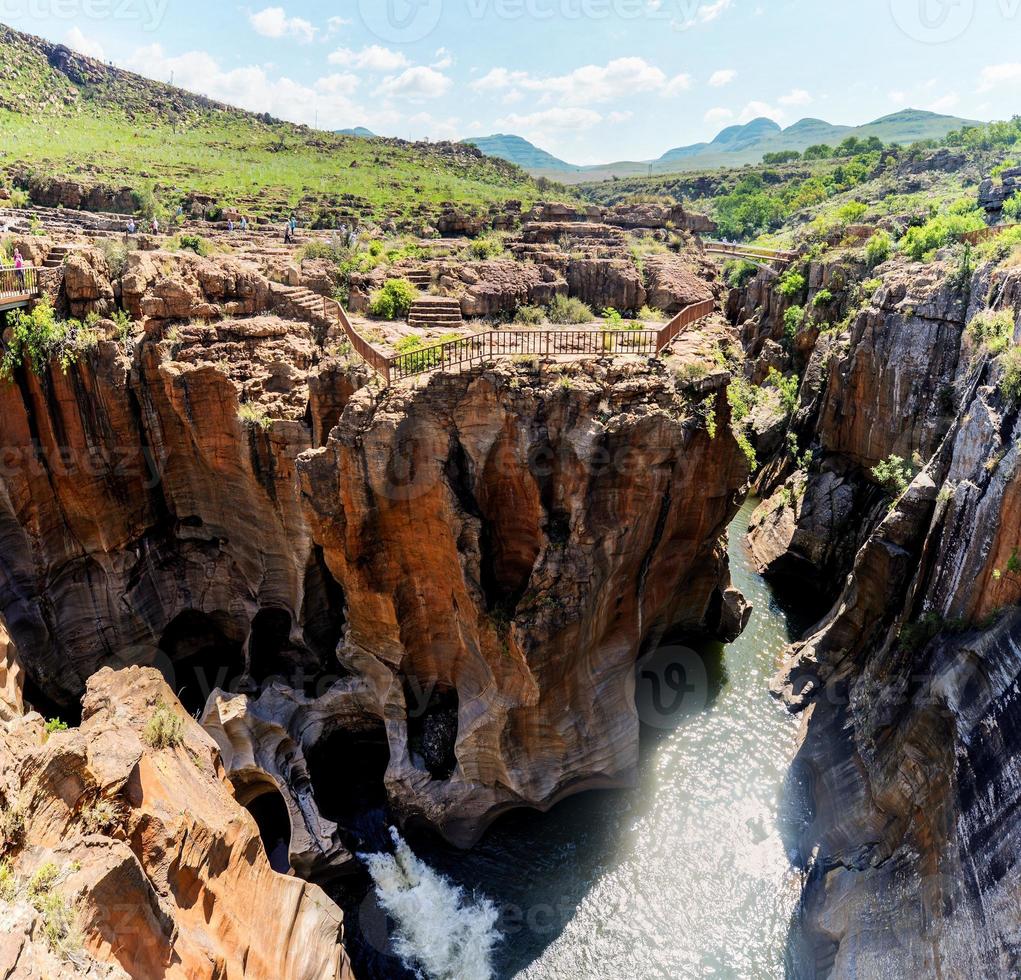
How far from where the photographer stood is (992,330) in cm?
1795

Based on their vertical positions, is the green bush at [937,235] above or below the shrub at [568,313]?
above

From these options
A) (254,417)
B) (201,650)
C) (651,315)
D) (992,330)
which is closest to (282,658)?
(201,650)

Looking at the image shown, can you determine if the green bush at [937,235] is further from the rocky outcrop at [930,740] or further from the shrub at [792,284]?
the rocky outcrop at [930,740]

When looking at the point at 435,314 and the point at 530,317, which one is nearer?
the point at 435,314

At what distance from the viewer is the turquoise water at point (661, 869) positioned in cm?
1380

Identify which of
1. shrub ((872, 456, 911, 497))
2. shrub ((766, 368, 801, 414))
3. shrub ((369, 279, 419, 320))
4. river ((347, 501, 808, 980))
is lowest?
river ((347, 501, 808, 980))

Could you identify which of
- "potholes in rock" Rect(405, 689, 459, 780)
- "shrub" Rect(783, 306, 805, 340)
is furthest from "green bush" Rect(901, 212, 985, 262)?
"potholes in rock" Rect(405, 689, 459, 780)

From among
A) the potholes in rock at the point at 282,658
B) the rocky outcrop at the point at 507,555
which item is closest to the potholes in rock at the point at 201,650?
the potholes in rock at the point at 282,658

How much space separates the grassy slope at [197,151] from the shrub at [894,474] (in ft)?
97.4

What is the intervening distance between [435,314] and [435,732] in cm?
1178

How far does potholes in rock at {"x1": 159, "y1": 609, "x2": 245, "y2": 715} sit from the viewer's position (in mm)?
20016

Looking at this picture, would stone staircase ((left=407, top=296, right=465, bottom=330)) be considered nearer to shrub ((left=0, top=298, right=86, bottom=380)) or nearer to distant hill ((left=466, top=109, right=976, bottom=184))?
shrub ((left=0, top=298, right=86, bottom=380))

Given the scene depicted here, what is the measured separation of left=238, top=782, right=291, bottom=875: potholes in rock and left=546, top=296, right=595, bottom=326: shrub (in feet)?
48.8

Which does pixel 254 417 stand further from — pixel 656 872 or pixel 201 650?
pixel 656 872
